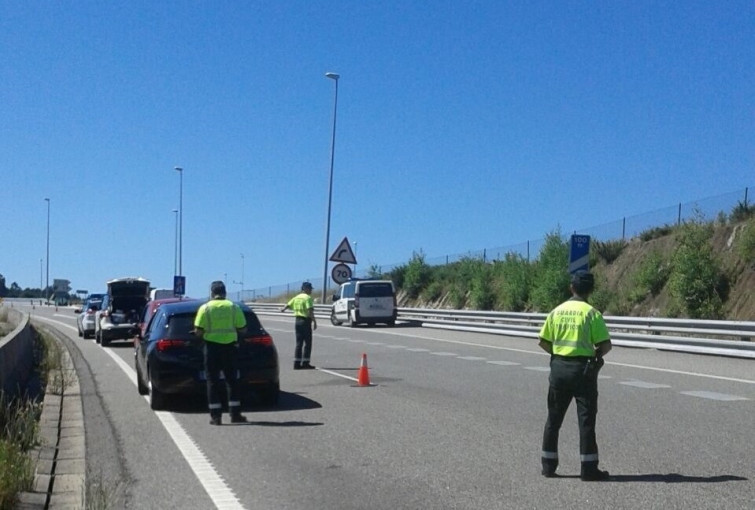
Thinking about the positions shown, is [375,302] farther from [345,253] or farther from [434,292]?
[434,292]

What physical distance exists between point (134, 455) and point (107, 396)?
6068 mm

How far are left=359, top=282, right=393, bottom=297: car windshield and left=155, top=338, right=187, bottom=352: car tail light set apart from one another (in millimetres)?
27349

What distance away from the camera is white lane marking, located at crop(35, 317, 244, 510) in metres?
8.07

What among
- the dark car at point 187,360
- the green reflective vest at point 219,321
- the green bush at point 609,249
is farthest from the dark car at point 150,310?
the green bush at point 609,249

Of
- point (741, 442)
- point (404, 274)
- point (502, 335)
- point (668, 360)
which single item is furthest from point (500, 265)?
point (741, 442)

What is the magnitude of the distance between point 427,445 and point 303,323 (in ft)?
31.5

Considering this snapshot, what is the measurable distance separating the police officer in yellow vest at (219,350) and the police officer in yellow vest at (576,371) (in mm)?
4993

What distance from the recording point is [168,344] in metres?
13.8

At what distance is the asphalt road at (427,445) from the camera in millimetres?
8133

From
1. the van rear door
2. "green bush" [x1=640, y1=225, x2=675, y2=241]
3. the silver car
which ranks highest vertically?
"green bush" [x1=640, y1=225, x2=675, y2=241]

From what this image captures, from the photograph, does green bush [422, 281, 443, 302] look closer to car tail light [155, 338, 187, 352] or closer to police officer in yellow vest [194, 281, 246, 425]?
car tail light [155, 338, 187, 352]

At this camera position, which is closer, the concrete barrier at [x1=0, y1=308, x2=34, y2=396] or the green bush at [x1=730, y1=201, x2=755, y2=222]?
the concrete barrier at [x1=0, y1=308, x2=34, y2=396]

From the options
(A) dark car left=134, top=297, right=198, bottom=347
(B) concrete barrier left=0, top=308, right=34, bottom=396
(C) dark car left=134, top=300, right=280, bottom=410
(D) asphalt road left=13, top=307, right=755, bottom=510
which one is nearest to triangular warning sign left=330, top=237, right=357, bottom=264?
(A) dark car left=134, top=297, right=198, bottom=347

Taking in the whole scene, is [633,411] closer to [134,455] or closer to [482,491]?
[482,491]
